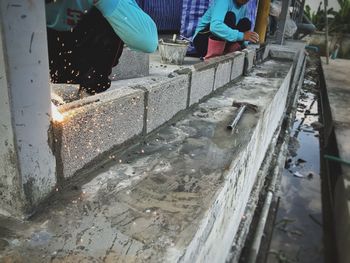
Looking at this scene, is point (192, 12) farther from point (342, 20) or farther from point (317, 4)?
point (317, 4)

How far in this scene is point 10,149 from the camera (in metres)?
1.44

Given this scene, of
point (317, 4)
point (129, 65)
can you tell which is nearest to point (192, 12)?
point (129, 65)

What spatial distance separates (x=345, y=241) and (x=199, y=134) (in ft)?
6.42

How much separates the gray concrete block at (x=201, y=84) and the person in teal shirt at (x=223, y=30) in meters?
1.49

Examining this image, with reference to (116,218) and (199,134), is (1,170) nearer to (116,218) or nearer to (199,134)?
(116,218)

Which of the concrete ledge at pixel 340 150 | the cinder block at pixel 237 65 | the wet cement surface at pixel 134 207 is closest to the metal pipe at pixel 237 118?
the wet cement surface at pixel 134 207

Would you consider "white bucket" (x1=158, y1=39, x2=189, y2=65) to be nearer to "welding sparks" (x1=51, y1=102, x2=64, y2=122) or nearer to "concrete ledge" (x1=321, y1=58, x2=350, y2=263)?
"concrete ledge" (x1=321, y1=58, x2=350, y2=263)

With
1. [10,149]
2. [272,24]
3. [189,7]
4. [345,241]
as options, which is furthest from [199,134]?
[272,24]

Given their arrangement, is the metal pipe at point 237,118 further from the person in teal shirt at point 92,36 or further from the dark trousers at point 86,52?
the dark trousers at point 86,52

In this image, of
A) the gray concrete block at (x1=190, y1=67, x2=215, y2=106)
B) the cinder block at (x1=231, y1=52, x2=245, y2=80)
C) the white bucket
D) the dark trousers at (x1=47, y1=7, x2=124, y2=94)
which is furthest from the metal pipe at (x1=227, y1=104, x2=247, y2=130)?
the white bucket

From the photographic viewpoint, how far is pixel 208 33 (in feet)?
17.5

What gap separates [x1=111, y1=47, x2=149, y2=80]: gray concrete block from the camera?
12.6ft

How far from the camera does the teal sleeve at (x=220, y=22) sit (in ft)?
16.1

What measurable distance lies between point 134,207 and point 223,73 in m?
2.88
